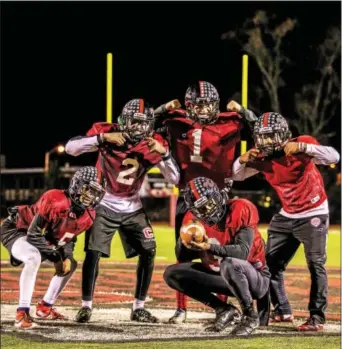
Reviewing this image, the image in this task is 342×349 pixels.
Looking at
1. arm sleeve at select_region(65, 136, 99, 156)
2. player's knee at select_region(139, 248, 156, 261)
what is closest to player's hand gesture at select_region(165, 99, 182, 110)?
arm sleeve at select_region(65, 136, 99, 156)

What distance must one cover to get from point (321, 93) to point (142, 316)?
2470cm

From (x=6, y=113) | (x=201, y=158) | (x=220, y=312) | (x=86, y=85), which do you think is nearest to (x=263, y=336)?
(x=220, y=312)

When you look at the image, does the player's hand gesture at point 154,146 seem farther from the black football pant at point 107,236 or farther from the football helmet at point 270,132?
the black football pant at point 107,236

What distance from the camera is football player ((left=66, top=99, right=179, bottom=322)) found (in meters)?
7.34


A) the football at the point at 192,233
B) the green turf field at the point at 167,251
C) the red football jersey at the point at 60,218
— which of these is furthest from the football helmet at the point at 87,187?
the green turf field at the point at 167,251

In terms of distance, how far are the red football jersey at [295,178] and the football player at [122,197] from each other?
0.74 meters

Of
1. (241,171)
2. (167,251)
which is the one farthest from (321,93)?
(241,171)

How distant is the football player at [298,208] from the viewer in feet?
23.6

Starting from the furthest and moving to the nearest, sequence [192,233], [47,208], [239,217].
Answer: [47,208] → [239,217] → [192,233]

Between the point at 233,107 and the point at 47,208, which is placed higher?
the point at 233,107

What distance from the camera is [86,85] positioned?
3008cm

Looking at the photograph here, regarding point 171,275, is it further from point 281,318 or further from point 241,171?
point 281,318

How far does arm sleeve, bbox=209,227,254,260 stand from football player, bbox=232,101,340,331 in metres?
0.65

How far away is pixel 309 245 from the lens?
751 centimetres
